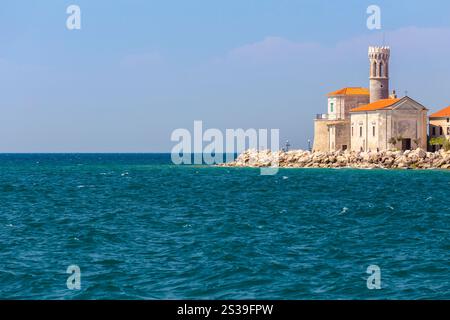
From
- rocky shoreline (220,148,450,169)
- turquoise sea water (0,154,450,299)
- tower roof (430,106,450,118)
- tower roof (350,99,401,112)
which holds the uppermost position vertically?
tower roof (350,99,401,112)

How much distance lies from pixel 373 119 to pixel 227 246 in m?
67.8

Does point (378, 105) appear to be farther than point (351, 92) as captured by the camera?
No

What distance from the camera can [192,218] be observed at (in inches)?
1277

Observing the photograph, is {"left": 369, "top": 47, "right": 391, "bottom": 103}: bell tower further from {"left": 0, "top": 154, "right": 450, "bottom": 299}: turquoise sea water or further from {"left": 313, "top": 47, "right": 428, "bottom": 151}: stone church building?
{"left": 0, "top": 154, "right": 450, "bottom": 299}: turquoise sea water

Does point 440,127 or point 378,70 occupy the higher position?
point 378,70

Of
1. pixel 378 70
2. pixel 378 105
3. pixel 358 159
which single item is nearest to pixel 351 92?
pixel 378 70

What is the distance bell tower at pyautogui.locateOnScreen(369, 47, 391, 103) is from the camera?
97.0m

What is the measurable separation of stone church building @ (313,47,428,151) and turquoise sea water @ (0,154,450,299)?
43.2m

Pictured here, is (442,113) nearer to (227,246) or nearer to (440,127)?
(440,127)

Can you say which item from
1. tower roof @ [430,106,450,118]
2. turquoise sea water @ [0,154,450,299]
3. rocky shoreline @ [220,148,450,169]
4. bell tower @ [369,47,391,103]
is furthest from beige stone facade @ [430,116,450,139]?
turquoise sea water @ [0,154,450,299]

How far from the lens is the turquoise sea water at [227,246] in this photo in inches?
670

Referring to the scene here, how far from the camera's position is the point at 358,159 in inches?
3413

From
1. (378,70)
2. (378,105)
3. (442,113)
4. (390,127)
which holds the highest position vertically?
(378,70)
